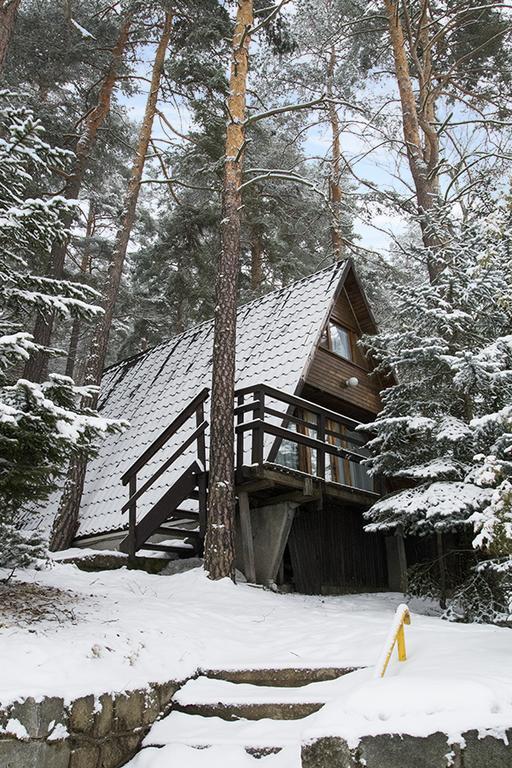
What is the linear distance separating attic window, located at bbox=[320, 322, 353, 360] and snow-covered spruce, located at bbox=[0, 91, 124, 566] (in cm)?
687

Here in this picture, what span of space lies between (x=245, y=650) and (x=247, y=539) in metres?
3.47

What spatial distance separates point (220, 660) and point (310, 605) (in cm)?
A: 316

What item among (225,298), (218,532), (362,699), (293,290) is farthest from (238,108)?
(362,699)

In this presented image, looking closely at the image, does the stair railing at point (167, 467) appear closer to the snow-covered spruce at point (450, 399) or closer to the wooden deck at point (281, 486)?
the wooden deck at point (281, 486)

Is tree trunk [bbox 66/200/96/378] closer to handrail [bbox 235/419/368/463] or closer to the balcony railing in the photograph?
the balcony railing

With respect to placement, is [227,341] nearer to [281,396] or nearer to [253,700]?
[281,396]

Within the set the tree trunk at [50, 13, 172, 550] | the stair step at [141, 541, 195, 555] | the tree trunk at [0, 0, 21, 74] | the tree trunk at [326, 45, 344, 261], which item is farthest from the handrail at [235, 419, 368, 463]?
the tree trunk at [326, 45, 344, 261]

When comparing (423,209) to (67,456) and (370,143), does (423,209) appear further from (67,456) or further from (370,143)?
(67,456)

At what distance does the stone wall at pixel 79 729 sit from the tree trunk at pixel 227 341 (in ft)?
11.0

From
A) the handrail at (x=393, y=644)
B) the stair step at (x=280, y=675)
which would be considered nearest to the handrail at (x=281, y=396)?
the stair step at (x=280, y=675)

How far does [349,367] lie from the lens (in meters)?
12.9

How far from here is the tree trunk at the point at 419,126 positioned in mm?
11703

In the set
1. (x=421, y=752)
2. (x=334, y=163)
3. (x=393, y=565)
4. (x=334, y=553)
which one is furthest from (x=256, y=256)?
(x=421, y=752)

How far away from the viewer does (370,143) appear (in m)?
14.3
